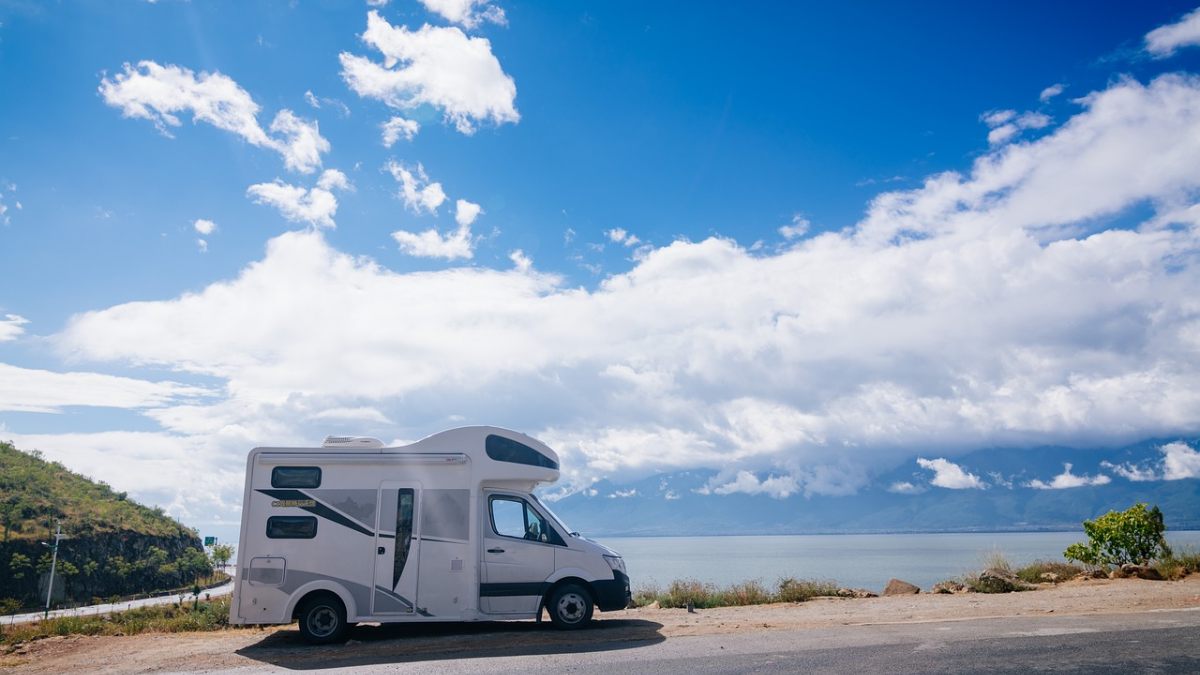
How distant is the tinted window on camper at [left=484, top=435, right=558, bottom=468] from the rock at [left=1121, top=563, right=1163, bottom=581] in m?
13.7

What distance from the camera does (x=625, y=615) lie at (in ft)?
46.1

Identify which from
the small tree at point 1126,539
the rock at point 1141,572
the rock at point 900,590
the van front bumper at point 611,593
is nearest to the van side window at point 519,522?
the van front bumper at point 611,593

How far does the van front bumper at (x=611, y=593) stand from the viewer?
38.9 feet

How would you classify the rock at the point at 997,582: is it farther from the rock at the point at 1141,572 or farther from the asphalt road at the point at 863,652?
the asphalt road at the point at 863,652

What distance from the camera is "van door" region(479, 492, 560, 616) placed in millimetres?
11609

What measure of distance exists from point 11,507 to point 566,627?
70.9 metres

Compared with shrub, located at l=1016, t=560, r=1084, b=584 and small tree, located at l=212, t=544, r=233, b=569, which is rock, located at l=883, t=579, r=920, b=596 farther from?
small tree, located at l=212, t=544, r=233, b=569

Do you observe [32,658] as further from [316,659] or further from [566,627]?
[566,627]

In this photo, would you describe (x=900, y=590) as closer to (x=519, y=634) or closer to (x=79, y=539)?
(x=519, y=634)

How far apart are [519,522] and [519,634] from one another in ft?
5.57

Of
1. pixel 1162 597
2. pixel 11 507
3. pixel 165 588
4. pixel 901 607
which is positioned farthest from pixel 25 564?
pixel 1162 597

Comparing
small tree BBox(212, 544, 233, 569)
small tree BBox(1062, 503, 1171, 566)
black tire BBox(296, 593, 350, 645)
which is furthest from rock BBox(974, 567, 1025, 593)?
small tree BBox(212, 544, 233, 569)

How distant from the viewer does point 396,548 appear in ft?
37.7

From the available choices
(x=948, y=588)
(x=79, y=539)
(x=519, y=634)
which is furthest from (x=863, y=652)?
(x=79, y=539)
